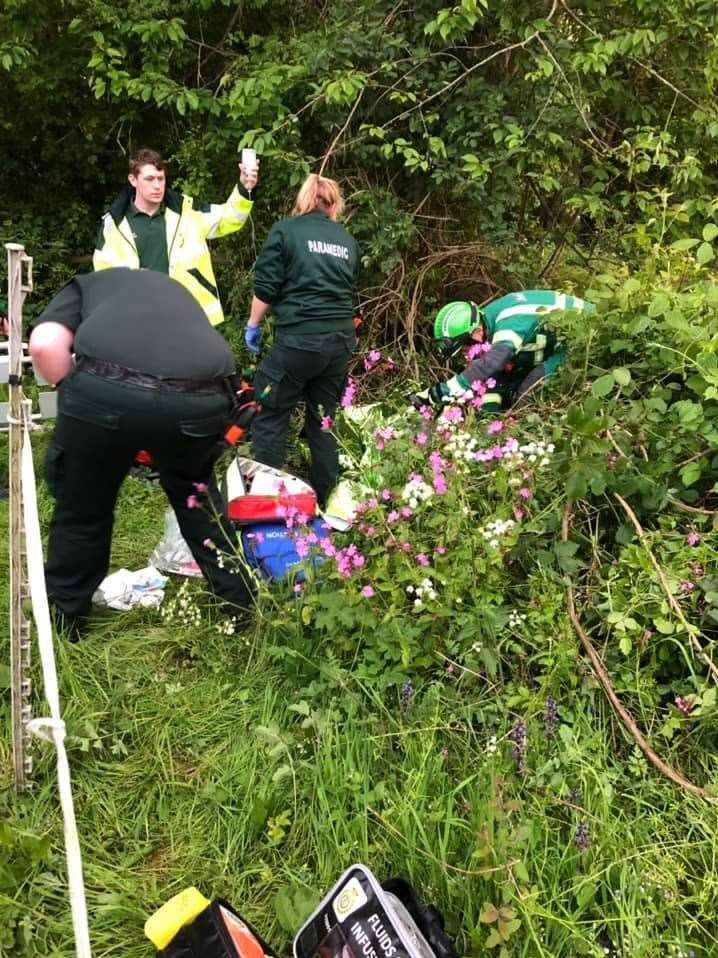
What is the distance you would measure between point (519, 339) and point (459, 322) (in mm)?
388

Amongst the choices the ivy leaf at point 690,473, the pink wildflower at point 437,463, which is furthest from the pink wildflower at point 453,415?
the ivy leaf at point 690,473

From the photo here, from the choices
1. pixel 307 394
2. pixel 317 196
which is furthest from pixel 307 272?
pixel 307 394

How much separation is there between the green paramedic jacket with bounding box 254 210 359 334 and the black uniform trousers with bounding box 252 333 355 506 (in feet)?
0.32

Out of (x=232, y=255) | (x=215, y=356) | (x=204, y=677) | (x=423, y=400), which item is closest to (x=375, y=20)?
(x=232, y=255)

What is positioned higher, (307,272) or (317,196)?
(317,196)

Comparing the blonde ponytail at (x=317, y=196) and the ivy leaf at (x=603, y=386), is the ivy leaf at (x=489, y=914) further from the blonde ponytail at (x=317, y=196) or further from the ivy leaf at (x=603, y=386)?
the blonde ponytail at (x=317, y=196)

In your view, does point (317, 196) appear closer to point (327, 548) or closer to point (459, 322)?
point (459, 322)

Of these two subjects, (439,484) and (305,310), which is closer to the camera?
(439,484)

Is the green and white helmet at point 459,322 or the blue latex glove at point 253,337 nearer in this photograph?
the green and white helmet at point 459,322

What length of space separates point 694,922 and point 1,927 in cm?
160

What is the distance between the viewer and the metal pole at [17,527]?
6.04ft

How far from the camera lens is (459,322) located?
12.1 ft

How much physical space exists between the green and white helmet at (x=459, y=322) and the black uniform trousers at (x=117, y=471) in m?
1.55

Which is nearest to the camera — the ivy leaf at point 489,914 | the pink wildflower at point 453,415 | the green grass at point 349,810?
the ivy leaf at point 489,914
